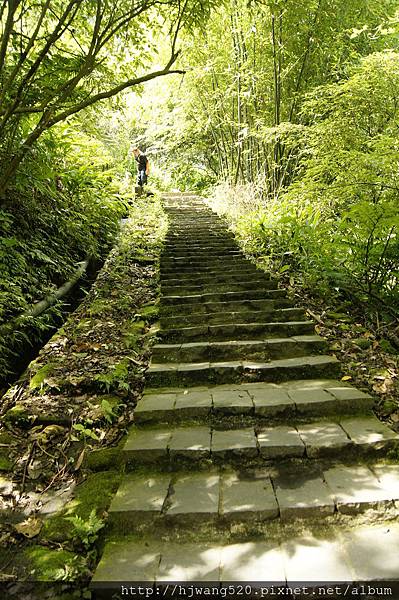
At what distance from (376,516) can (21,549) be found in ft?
5.88

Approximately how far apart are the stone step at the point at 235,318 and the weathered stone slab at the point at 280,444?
5.61 ft

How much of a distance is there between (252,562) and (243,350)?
1.95m

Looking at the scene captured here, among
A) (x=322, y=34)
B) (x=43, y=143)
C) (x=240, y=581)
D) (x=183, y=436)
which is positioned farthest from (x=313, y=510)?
(x=322, y=34)

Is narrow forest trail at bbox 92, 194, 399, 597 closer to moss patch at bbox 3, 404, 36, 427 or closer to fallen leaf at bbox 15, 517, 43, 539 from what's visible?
fallen leaf at bbox 15, 517, 43, 539

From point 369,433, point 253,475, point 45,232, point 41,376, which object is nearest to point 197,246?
point 45,232

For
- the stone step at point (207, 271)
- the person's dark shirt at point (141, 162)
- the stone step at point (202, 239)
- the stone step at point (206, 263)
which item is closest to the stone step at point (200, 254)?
the stone step at point (206, 263)

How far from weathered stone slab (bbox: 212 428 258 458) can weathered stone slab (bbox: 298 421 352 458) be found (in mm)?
330

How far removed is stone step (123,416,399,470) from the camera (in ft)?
7.68

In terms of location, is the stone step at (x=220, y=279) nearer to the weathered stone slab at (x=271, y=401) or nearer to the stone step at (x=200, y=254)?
the stone step at (x=200, y=254)

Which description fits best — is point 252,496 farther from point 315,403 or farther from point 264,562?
point 315,403

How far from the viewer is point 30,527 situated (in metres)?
2.03

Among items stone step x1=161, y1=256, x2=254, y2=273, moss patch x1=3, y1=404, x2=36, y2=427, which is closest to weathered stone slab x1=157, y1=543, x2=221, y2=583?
moss patch x1=3, y1=404, x2=36, y2=427

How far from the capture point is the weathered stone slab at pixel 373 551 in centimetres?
162

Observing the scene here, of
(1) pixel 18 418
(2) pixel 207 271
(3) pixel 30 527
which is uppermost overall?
(2) pixel 207 271
